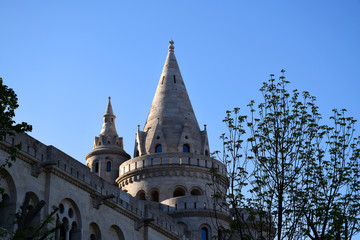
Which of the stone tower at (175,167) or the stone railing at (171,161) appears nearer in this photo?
the stone tower at (175,167)

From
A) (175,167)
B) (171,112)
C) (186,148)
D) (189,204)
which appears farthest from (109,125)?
(189,204)

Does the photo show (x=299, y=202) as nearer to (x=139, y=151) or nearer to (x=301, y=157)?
(x=301, y=157)

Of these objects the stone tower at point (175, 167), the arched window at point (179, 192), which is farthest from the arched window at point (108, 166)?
the arched window at point (179, 192)

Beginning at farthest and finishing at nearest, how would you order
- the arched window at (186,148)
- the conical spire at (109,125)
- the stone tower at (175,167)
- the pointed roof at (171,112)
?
the conical spire at (109,125)
the pointed roof at (171,112)
the arched window at (186,148)
the stone tower at (175,167)

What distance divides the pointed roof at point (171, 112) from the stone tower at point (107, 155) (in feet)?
11.9

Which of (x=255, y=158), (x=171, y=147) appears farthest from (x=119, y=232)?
(x=171, y=147)

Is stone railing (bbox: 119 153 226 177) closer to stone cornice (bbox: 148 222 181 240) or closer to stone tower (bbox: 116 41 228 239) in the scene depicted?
stone tower (bbox: 116 41 228 239)

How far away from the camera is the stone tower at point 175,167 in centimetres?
4378

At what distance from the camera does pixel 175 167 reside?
1848 inches

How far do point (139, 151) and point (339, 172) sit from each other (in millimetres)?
29058

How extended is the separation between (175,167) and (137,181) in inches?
110

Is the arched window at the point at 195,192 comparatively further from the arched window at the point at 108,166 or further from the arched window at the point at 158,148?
the arched window at the point at 108,166

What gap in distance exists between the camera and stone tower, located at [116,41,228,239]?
43781 mm

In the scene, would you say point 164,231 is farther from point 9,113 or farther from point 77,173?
point 9,113
